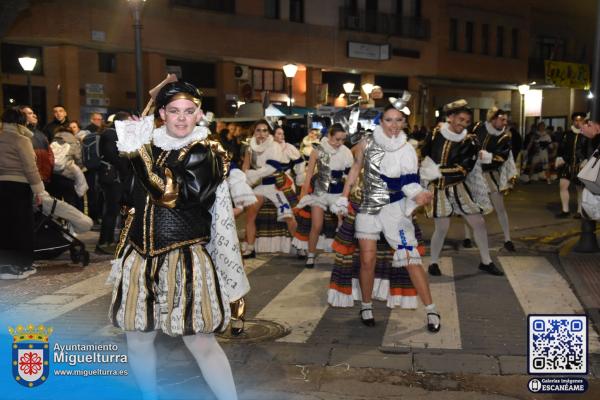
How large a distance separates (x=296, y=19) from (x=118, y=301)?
Result: 96.4 ft

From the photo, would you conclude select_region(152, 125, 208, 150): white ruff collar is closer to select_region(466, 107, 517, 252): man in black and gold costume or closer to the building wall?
select_region(466, 107, 517, 252): man in black and gold costume

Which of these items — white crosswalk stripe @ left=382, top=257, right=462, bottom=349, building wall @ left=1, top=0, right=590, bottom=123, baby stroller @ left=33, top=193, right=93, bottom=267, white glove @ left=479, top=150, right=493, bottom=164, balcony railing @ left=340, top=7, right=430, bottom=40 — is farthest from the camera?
balcony railing @ left=340, top=7, right=430, bottom=40

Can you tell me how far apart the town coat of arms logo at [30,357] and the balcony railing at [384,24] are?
30635 millimetres

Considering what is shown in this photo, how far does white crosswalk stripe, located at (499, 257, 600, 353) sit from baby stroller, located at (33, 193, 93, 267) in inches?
208

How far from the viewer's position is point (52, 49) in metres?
25.0

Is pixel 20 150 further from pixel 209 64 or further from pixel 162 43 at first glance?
pixel 209 64

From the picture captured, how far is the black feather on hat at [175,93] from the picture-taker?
3889mm

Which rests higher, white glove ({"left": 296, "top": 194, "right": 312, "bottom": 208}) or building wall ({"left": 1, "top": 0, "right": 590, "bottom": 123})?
building wall ({"left": 1, "top": 0, "right": 590, "bottom": 123})

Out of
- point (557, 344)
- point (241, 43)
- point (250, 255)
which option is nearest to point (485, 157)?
point (250, 255)

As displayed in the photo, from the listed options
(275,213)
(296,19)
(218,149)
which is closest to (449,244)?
(275,213)

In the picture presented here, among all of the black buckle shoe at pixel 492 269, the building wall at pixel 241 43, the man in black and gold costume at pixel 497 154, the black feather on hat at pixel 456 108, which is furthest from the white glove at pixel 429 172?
the building wall at pixel 241 43

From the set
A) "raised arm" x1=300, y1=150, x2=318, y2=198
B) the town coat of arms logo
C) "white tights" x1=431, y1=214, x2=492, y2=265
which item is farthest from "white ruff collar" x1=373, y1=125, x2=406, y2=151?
the town coat of arms logo

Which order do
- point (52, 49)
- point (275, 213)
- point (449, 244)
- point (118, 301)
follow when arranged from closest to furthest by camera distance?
point (118, 301), point (275, 213), point (449, 244), point (52, 49)

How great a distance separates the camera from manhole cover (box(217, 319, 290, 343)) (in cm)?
594
